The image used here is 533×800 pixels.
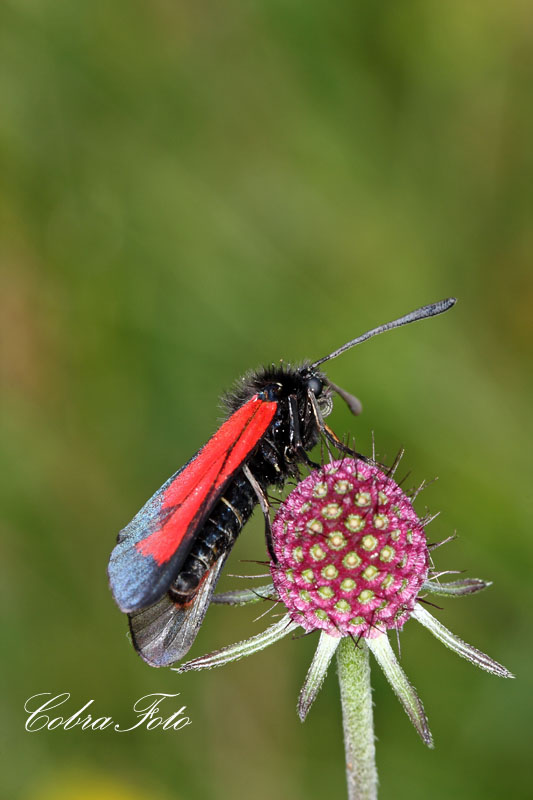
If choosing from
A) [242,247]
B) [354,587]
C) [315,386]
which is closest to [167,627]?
[354,587]

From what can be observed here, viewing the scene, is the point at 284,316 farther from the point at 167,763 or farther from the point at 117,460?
the point at 167,763

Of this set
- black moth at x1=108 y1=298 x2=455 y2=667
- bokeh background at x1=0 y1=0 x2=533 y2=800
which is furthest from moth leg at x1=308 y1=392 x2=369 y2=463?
bokeh background at x1=0 y1=0 x2=533 y2=800

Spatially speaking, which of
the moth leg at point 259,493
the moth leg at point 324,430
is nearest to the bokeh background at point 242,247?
the moth leg at point 324,430

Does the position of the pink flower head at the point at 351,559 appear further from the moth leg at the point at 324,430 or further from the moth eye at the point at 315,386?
the moth eye at the point at 315,386

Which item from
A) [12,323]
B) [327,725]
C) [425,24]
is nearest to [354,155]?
[425,24]

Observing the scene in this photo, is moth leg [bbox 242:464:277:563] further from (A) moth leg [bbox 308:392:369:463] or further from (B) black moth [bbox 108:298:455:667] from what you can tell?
(A) moth leg [bbox 308:392:369:463]

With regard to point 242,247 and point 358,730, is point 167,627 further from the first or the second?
point 242,247
